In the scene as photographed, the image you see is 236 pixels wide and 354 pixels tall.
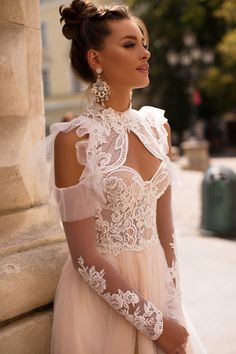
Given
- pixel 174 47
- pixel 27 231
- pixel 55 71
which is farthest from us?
pixel 55 71

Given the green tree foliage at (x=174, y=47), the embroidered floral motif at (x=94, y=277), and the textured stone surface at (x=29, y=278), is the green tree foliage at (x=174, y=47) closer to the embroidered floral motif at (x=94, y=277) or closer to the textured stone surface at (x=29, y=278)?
the textured stone surface at (x=29, y=278)

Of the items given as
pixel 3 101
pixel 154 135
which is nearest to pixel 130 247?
pixel 154 135

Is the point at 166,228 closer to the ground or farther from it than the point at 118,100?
closer to the ground

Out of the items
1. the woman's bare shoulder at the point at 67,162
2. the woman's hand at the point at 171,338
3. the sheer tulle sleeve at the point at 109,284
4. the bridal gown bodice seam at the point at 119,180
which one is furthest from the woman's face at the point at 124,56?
the woman's hand at the point at 171,338

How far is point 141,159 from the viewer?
165 cm

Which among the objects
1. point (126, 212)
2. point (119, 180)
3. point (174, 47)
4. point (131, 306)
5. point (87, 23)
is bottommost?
point (131, 306)

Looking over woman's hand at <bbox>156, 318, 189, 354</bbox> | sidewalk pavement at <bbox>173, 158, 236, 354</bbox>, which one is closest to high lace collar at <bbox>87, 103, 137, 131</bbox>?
sidewalk pavement at <bbox>173, 158, 236, 354</bbox>

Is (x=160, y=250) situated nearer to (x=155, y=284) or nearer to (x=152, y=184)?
(x=155, y=284)

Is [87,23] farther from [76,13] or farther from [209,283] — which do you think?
[209,283]

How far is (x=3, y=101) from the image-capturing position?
5.60ft

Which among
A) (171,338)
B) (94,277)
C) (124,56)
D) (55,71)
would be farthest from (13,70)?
(55,71)

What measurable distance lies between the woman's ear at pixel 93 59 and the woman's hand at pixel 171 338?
2.90ft

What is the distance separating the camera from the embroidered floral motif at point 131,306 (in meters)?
1.52

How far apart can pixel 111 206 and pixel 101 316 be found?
382mm
